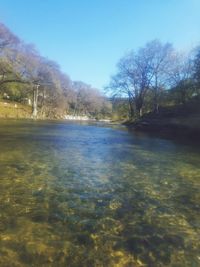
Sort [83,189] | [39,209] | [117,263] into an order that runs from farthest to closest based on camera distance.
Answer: [83,189], [39,209], [117,263]

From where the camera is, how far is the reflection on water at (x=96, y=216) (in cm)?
411

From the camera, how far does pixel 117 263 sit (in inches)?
156

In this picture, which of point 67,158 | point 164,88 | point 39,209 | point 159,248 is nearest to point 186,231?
point 159,248

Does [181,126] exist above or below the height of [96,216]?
above

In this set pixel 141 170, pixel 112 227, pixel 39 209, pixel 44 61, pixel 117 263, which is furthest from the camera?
pixel 44 61

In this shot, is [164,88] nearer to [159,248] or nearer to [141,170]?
[141,170]

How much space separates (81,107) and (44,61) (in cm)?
5391

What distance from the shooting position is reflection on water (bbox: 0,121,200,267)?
4105 mm

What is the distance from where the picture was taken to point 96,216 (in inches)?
218

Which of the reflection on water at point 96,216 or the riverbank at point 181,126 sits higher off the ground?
the riverbank at point 181,126

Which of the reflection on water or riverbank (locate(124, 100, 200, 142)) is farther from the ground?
riverbank (locate(124, 100, 200, 142))

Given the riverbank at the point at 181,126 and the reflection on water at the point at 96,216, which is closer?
the reflection on water at the point at 96,216

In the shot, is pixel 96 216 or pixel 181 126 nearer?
pixel 96 216

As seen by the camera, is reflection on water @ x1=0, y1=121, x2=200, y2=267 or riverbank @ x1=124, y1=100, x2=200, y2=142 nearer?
reflection on water @ x1=0, y1=121, x2=200, y2=267
